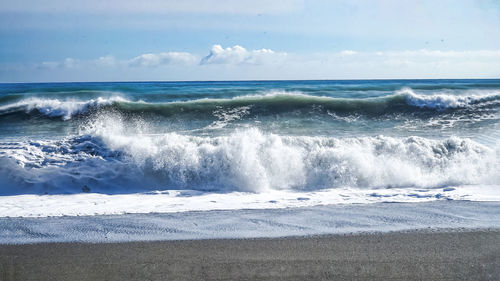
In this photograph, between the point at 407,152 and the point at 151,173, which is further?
the point at 407,152

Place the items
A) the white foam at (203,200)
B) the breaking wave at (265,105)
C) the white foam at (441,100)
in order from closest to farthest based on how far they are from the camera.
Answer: the white foam at (203,200), the breaking wave at (265,105), the white foam at (441,100)

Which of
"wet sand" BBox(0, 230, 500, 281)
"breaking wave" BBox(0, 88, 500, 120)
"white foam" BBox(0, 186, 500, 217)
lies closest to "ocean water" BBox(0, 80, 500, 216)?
"white foam" BBox(0, 186, 500, 217)

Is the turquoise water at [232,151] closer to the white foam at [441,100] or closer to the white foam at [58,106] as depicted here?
the white foam at [58,106]

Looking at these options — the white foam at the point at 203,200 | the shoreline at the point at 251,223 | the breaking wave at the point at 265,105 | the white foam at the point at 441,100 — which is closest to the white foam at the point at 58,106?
the breaking wave at the point at 265,105

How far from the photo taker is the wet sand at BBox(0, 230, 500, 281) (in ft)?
11.5

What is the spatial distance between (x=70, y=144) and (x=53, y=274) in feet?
18.4

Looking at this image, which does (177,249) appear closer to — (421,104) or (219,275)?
(219,275)

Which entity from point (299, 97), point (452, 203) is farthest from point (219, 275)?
point (299, 97)

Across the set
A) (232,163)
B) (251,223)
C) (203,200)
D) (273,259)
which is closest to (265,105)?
(232,163)

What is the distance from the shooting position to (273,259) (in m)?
3.80

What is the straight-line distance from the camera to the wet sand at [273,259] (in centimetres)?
349

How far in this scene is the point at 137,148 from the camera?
824 centimetres

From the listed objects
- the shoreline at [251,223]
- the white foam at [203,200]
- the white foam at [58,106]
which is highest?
the white foam at [58,106]

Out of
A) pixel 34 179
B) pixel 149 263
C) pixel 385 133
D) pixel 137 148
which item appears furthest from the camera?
pixel 385 133
